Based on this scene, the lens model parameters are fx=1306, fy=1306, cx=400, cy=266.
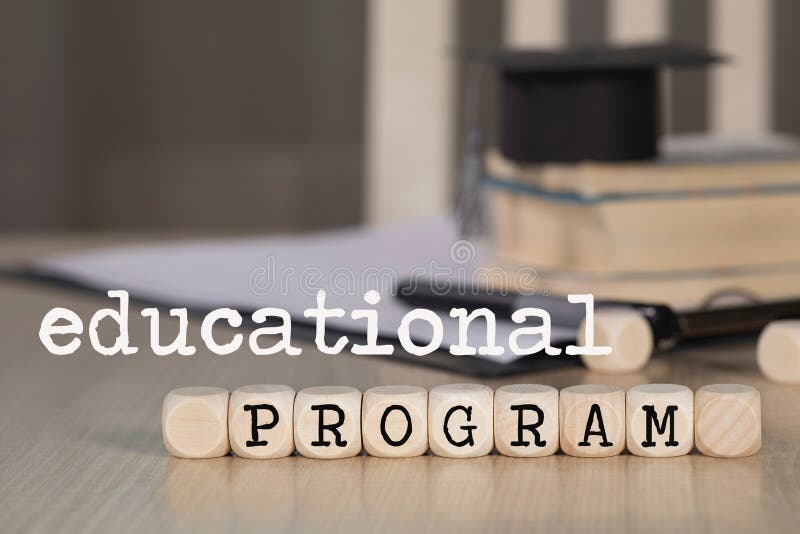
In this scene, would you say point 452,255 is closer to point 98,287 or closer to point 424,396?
point 98,287

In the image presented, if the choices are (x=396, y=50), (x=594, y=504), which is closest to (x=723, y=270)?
(x=594, y=504)

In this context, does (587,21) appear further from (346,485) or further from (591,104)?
(346,485)

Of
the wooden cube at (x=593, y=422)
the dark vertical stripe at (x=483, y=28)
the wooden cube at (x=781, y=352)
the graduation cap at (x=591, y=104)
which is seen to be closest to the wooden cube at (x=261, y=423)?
the wooden cube at (x=593, y=422)

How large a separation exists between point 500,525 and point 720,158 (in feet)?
1.52

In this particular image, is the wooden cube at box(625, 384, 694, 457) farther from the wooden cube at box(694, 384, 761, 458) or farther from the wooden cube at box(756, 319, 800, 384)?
the wooden cube at box(756, 319, 800, 384)

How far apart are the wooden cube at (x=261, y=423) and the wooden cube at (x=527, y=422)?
82mm

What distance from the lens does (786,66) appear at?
229 centimetres

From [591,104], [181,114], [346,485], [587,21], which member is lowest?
[346,485]

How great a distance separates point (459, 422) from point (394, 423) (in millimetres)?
25

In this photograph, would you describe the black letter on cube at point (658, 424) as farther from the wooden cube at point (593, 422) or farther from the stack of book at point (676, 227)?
the stack of book at point (676, 227)

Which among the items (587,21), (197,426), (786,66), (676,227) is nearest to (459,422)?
(197,426)

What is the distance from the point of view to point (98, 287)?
930 mm

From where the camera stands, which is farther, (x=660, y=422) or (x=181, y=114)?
(x=181, y=114)

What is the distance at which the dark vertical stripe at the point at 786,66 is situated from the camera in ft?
7.52
